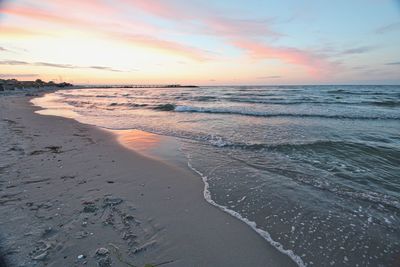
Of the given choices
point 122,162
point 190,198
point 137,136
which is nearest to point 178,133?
point 137,136

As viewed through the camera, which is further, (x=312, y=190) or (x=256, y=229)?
(x=312, y=190)

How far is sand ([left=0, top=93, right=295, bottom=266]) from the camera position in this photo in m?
2.56

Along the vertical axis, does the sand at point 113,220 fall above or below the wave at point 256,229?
above

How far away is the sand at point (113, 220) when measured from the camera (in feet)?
8.41

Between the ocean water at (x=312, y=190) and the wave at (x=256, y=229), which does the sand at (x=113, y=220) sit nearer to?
the wave at (x=256, y=229)

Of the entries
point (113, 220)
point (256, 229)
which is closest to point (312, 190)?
point (256, 229)

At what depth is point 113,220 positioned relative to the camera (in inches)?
126

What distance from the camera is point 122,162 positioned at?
5855 millimetres

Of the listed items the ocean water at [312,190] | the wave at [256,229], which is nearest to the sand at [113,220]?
the wave at [256,229]

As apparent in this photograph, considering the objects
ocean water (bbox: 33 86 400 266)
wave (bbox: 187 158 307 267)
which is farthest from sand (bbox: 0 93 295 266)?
ocean water (bbox: 33 86 400 266)

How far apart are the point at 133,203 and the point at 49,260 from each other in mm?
1433

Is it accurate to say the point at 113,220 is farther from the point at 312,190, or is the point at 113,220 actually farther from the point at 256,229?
the point at 312,190

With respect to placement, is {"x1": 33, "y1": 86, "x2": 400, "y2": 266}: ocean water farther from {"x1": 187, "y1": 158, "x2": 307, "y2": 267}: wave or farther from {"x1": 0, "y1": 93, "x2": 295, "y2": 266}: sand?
{"x1": 0, "y1": 93, "x2": 295, "y2": 266}: sand

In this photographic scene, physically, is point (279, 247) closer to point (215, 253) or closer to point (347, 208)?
point (215, 253)
